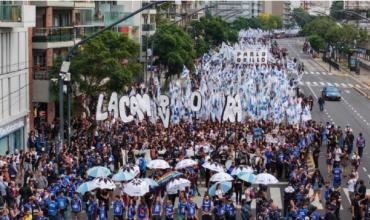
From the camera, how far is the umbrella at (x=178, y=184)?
1093 inches

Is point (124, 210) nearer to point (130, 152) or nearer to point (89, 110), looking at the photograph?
point (130, 152)

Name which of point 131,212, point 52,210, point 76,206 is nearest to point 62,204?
point 52,210

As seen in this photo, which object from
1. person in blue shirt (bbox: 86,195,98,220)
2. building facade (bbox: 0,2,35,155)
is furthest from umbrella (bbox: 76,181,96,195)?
building facade (bbox: 0,2,35,155)

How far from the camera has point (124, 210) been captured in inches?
1024

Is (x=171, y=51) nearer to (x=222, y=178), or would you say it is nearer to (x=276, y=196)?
(x=276, y=196)

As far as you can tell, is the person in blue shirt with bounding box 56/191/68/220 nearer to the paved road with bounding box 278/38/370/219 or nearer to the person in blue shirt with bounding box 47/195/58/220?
the person in blue shirt with bounding box 47/195/58/220

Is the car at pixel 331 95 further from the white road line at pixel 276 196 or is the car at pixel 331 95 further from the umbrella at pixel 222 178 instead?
the umbrella at pixel 222 178

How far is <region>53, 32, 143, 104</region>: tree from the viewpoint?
46.2m

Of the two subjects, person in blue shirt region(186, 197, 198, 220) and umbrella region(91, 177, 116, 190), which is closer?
person in blue shirt region(186, 197, 198, 220)

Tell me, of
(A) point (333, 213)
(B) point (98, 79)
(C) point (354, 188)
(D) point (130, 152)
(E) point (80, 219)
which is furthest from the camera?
(B) point (98, 79)

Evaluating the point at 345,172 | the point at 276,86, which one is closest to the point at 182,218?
the point at 345,172

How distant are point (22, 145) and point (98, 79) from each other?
616cm

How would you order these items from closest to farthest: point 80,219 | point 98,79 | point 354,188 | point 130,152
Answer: point 80,219
point 354,188
point 130,152
point 98,79

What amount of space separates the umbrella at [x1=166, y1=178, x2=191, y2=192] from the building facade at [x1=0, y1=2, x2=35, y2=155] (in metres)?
13.8
